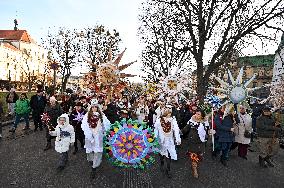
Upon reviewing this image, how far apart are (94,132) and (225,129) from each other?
416 centimetres

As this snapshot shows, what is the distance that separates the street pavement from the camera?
7734mm

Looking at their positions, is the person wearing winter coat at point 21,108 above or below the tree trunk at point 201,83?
below

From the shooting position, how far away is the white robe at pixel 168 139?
8367 millimetres

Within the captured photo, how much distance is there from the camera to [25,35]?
89.1 metres

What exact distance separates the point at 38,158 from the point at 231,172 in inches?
223

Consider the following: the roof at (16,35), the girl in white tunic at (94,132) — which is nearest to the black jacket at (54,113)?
the girl in white tunic at (94,132)

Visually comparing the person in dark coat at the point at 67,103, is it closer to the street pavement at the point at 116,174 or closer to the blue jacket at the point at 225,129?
the street pavement at the point at 116,174

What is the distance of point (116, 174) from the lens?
8484mm

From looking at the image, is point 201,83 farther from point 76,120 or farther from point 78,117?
point 78,117

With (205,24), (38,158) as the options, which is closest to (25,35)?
(205,24)

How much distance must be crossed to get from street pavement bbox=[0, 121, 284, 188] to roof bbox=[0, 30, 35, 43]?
3256 inches

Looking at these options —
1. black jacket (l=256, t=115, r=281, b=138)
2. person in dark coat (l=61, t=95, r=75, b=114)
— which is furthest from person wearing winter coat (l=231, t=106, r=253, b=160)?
person in dark coat (l=61, t=95, r=75, b=114)

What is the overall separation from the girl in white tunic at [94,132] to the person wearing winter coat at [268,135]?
5.13 m

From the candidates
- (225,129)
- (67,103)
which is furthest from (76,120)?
(225,129)
